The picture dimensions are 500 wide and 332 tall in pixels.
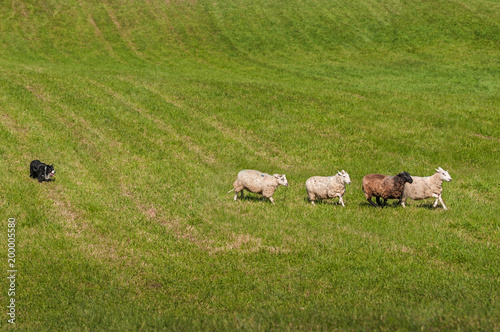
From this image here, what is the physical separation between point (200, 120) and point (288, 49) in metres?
29.0

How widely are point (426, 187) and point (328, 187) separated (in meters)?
3.37

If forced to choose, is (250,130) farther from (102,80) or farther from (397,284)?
(397,284)

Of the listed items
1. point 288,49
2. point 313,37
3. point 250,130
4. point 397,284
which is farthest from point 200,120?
point 313,37

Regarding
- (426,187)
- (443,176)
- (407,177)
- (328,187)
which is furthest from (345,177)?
(443,176)

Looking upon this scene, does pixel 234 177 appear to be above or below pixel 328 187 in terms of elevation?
below

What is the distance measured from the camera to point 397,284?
34.5 feet

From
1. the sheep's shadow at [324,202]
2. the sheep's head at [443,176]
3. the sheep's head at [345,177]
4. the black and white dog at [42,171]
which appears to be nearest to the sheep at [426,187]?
the sheep's head at [443,176]

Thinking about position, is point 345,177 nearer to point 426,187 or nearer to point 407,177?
point 407,177

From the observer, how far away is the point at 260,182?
1703 centimetres

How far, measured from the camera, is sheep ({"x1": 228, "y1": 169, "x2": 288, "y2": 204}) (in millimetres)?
16875

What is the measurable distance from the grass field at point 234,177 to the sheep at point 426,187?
553 mm

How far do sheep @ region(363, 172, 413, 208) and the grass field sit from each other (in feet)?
2.45

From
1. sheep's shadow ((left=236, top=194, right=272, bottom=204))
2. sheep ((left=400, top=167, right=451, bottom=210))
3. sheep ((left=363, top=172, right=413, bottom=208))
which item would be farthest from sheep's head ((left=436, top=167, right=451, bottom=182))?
sheep's shadow ((left=236, top=194, right=272, bottom=204))

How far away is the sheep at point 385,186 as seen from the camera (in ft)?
53.2
